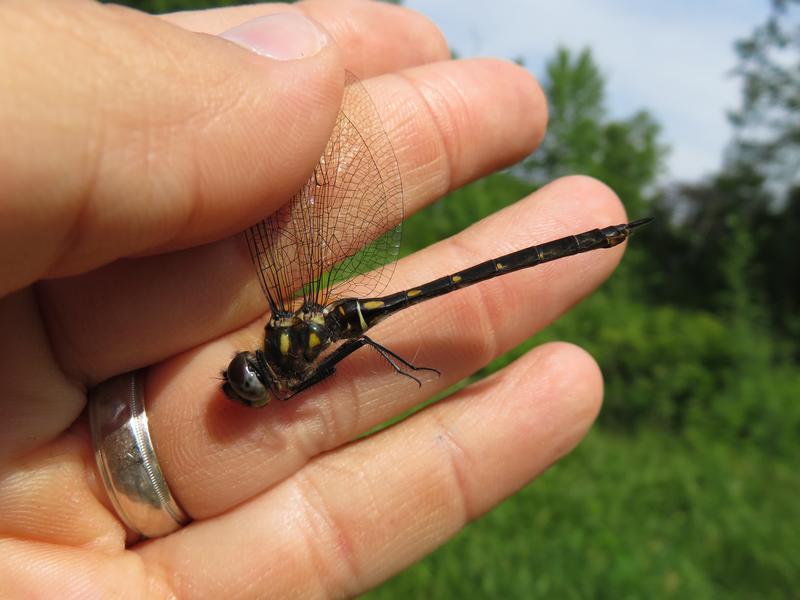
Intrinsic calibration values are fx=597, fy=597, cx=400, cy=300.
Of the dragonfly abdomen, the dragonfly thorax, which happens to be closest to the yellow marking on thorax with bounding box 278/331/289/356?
the dragonfly thorax

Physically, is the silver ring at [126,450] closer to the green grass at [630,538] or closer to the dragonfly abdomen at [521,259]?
the dragonfly abdomen at [521,259]

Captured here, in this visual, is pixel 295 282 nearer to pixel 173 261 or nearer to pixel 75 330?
pixel 173 261

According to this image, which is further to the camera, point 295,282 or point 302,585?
point 295,282

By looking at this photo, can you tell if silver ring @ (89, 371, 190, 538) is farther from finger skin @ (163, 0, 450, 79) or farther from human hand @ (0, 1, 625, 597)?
finger skin @ (163, 0, 450, 79)

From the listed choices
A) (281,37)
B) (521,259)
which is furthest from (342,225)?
(281,37)

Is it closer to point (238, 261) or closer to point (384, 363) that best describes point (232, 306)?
point (238, 261)

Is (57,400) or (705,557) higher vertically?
(57,400)

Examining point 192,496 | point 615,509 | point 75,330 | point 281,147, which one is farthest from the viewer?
point 615,509

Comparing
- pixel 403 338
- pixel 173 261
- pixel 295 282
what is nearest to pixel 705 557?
pixel 403 338

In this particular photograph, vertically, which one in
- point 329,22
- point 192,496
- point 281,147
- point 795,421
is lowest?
point 795,421
